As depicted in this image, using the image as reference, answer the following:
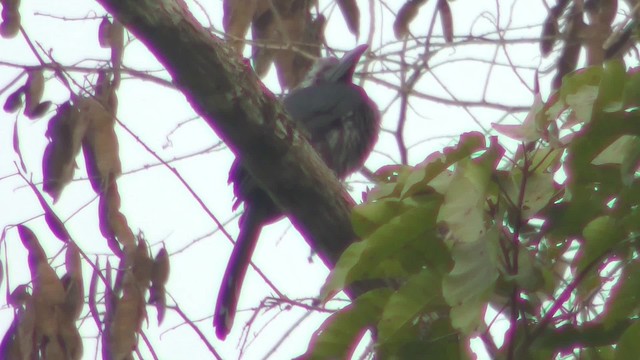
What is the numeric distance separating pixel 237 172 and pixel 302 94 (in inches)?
→ 33.0

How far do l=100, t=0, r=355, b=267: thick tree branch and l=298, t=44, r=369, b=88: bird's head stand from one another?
1.87 metres

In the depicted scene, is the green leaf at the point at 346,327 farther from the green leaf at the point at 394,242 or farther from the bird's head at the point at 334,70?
the bird's head at the point at 334,70

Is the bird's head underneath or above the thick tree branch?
above

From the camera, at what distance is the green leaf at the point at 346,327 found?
171 cm

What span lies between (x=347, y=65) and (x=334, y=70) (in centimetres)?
10

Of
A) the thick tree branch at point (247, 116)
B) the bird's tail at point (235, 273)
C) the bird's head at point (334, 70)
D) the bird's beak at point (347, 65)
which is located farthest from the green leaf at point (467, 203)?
the bird's head at point (334, 70)

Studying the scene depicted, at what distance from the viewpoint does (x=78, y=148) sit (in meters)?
2.91

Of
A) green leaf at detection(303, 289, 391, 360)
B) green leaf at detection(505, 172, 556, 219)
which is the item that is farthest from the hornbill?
green leaf at detection(505, 172, 556, 219)

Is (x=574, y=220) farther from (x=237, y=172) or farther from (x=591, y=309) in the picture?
(x=237, y=172)

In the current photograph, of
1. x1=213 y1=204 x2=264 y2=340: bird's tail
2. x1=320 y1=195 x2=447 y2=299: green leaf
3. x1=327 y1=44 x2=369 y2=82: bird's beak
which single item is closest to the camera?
x1=320 y1=195 x2=447 y2=299: green leaf

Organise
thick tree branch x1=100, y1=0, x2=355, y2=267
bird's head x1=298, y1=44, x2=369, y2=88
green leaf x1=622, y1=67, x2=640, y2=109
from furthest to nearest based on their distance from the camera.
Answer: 1. bird's head x1=298, y1=44, x2=369, y2=88
2. thick tree branch x1=100, y1=0, x2=355, y2=267
3. green leaf x1=622, y1=67, x2=640, y2=109

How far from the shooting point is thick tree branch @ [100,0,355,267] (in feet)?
7.14

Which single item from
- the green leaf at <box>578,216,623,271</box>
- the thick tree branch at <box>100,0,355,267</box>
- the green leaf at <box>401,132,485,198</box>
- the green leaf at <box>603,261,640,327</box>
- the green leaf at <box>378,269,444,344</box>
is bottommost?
the green leaf at <box>603,261,640,327</box>

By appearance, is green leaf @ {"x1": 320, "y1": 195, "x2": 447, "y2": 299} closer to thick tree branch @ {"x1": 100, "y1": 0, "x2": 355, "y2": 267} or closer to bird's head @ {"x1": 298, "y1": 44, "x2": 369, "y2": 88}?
thick tree branch @ {"x1": 100, "y1": 0, "x2": 355, "y2": 267}
